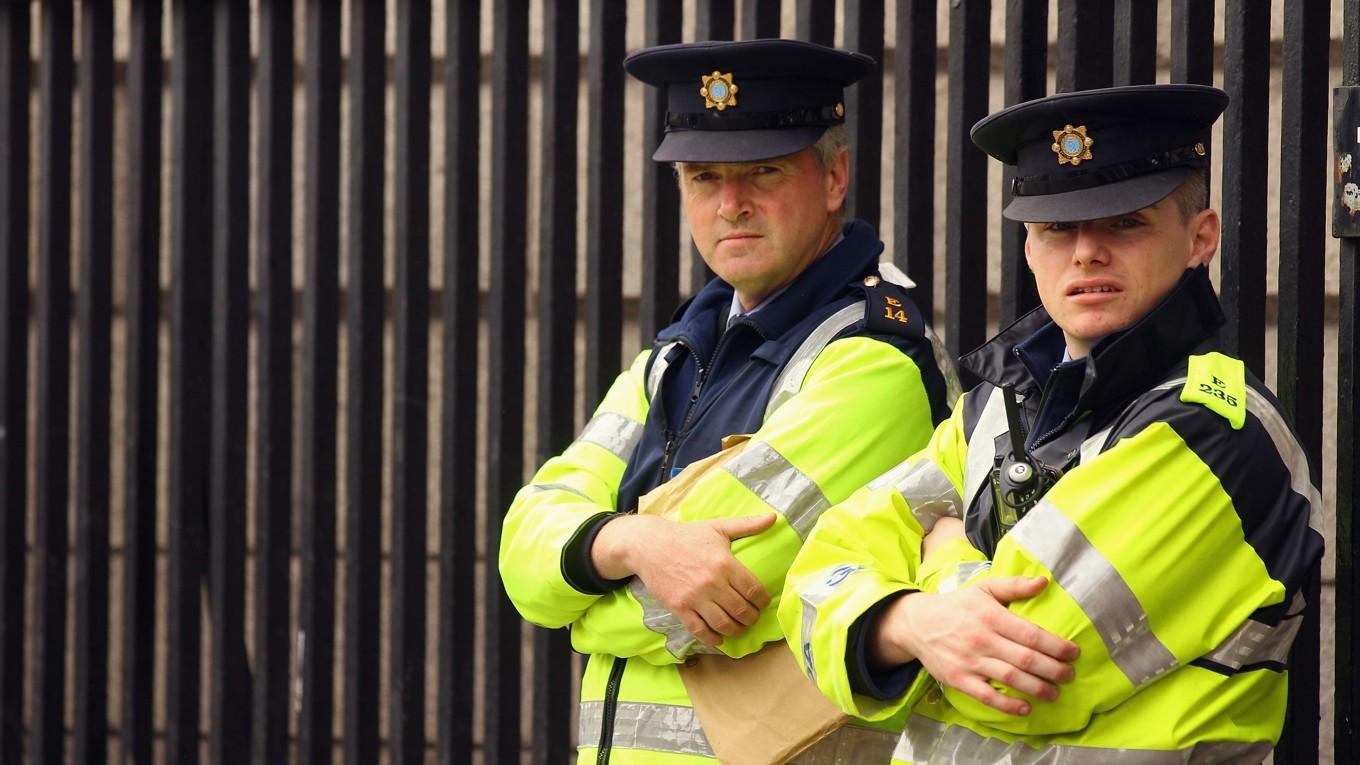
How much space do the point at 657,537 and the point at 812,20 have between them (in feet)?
5.23

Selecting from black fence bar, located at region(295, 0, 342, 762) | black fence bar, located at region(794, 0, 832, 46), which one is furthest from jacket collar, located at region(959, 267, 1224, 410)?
black fence bar, located at region(295, 0, 342, 762)

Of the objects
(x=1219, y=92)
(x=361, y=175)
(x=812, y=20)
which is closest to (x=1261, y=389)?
(x=1219, y=92)

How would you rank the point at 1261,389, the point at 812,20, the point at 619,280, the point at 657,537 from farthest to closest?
the point at 619,280, the point at 812,20, the point at 657,537, the point at 1261,389

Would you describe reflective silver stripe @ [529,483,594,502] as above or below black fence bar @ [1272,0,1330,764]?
below

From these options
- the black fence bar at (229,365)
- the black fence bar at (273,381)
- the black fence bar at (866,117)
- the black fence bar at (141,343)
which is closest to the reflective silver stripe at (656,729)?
the black fence bar at (866,117)

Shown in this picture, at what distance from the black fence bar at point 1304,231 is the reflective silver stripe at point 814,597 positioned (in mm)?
Answer: 1334

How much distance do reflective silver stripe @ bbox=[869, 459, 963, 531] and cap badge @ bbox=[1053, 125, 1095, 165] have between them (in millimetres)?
511

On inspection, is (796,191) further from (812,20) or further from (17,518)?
(17,518)

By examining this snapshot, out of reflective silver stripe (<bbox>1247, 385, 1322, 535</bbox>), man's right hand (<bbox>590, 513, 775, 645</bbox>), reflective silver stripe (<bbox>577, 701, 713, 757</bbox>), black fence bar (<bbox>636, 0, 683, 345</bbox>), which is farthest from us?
black fence bar (<bbox>636, 0, 683, 345</bbox>)

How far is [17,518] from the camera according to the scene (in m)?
4.72

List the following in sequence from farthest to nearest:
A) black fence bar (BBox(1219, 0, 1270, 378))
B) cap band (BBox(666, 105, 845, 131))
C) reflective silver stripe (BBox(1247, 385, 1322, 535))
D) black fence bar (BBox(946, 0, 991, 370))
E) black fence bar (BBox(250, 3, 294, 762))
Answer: black fence bar (BBox(250, 3, 294, 762))
black fence bar (BBox(946, 0, 991, 370))
black fence bar (BBox(1219, 0, 1270, 378))
cap band (BBox(666, 105, 845, 131))
reflective silver stripe (BBox(1247, 385, 1322, 535))

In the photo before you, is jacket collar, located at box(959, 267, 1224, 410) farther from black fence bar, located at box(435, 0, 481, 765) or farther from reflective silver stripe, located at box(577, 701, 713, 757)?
black fence bar, located at box(435, 0, 481, 765)

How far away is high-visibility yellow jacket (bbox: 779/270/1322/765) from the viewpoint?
2031 mm

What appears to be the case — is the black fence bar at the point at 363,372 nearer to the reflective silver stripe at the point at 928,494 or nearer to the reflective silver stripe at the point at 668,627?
the reflective silver stripe at the point at 668,627
